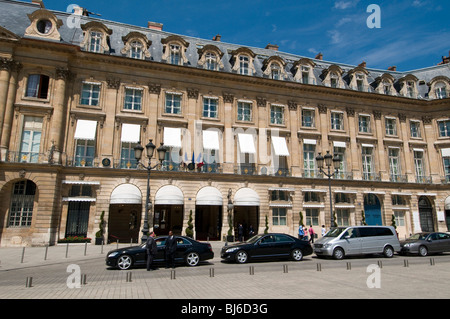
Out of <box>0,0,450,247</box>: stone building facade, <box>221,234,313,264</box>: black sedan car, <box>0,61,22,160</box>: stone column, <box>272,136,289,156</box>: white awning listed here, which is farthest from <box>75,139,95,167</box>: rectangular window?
<box>272,136,289,156</box>: white awning

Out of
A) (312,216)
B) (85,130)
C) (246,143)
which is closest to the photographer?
(85,130)

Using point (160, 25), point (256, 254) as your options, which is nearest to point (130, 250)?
point (256, 254)

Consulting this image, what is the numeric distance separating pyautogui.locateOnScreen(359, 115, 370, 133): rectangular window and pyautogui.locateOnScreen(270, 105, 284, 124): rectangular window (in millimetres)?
9429

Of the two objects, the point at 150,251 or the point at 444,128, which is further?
the point at 444,128

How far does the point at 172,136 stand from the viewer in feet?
89.8

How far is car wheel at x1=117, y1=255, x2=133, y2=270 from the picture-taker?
1340 centimetres

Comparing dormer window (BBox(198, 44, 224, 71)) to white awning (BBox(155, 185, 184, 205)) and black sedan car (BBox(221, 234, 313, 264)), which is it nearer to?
white awning (BBox(155, 185, 184, 205))

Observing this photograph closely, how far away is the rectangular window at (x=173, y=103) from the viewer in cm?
2852

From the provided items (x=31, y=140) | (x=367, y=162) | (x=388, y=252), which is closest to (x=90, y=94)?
(x=31, y=140)

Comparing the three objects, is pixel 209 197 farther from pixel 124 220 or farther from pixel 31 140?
pixel 31 140

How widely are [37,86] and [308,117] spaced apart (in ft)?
82.8

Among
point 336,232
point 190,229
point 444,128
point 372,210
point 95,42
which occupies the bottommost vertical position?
point 190,229

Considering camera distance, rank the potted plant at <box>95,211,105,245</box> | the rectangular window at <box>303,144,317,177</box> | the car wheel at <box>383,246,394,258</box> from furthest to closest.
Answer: the rectangular window at <box>303,144,317,177</box> < the potted plant at <box>95,211,105,245</box> < the car wheel at <box>383,246,394,258</box>
